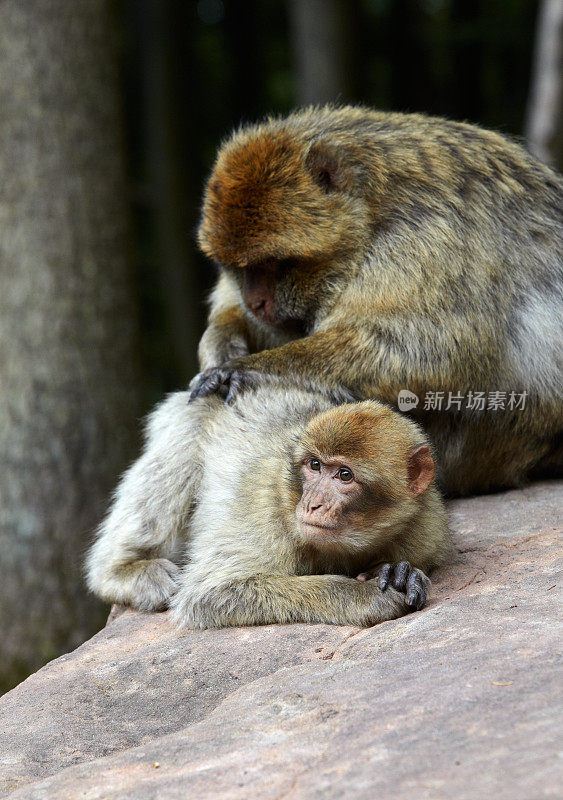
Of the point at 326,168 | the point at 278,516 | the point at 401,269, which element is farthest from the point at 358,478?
the point at 326,168

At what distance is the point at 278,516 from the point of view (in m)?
4.15

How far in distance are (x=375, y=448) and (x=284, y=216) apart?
4.65 ft

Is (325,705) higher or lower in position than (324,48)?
lower

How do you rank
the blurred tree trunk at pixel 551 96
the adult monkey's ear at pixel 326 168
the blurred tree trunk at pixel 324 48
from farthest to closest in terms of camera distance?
the blurred tree trunk at pixel 324 48 < the blurred tree trunk at pixel 551 96 < the adult monkey's ear at pixel 326 168

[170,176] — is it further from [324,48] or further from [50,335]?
[50,335]

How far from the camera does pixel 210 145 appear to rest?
51.6 ft

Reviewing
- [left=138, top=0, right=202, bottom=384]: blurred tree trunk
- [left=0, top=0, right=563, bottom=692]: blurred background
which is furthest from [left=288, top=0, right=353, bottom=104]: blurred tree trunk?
[left=0, top=0, right=563, bottom=692]: blurred background

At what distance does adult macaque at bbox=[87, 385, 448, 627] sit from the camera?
3900 mm

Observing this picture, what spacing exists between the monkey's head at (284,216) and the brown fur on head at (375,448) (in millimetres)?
1016

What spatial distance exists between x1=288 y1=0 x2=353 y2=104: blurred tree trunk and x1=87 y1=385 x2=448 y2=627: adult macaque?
258 inches

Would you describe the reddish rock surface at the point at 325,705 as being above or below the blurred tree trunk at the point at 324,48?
below

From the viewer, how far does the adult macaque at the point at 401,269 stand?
15.4 feet

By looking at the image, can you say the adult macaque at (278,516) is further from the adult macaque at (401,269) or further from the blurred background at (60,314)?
the blurred background at (60,314)

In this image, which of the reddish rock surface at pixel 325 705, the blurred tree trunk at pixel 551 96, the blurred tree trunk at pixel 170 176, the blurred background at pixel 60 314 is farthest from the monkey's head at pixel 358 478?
the blurred tree trunk at pixel 170 176
